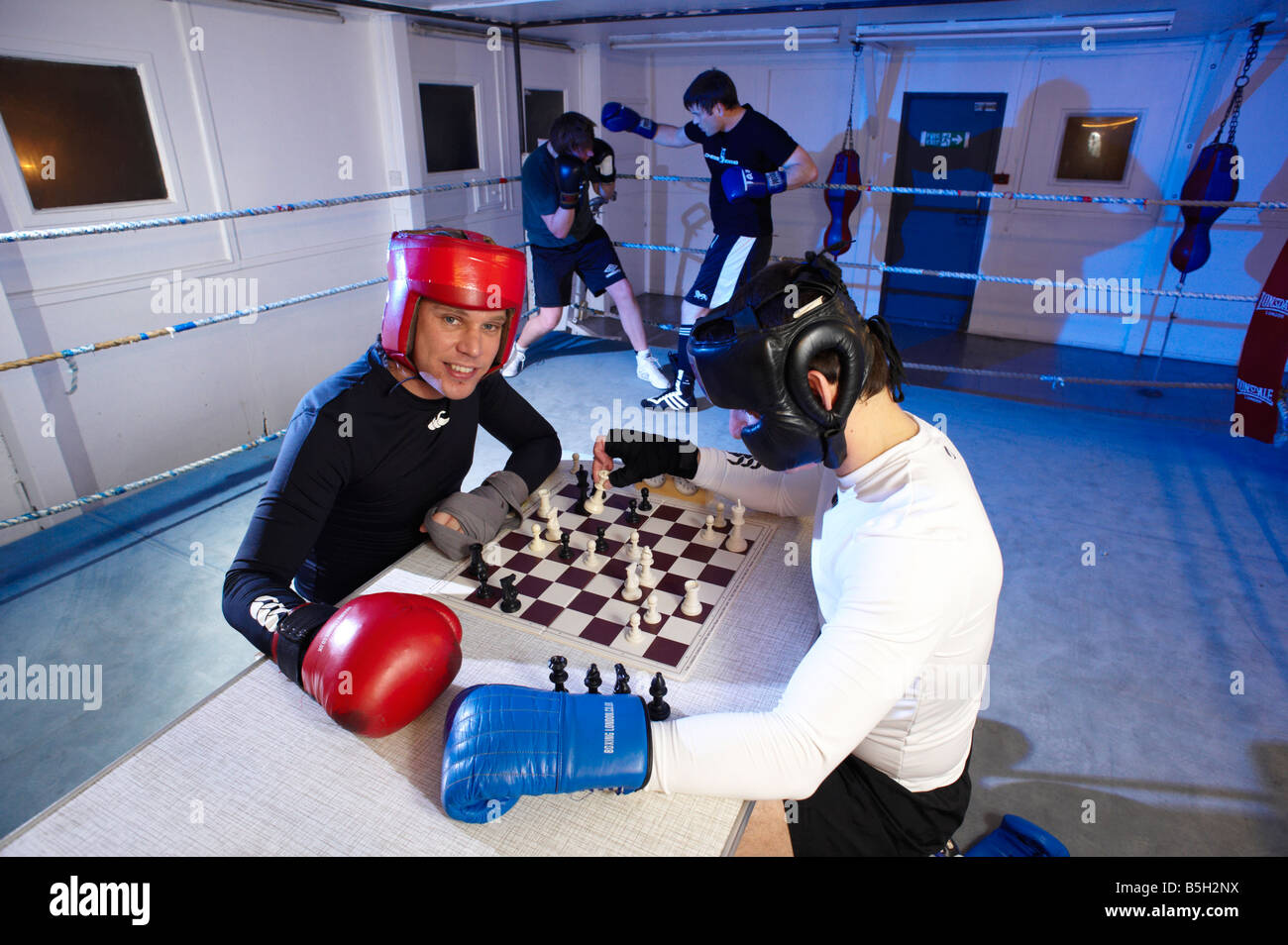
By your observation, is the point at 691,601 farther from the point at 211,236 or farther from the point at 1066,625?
the point at 211,236

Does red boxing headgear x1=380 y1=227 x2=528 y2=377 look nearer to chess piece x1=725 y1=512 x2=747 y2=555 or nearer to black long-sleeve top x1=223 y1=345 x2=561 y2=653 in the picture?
black long-sleeve top x1=223 y1=345 x2=561 y2=653

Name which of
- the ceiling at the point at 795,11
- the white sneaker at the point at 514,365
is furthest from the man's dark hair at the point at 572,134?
the white sneaker at the point at 514,365

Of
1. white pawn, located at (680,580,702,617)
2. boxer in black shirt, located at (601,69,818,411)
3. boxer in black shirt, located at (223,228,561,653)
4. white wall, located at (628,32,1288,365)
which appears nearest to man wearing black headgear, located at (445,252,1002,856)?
white pawn, located at (680,580,702,617)

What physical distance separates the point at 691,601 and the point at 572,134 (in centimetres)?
392

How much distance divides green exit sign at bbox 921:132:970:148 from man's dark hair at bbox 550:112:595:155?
371 centimetres

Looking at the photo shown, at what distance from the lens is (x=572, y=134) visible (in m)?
4.63

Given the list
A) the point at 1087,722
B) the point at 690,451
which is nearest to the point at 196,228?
the point at 690,451

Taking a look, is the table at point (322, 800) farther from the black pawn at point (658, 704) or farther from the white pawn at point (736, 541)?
the white pawn at point (736, 541)

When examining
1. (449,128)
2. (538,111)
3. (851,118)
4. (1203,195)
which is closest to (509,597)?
(449,128)

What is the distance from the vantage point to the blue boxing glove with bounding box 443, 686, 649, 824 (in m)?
1.15

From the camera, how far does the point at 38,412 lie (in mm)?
3416

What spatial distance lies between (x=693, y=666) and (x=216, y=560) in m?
2.75

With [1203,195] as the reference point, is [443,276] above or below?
below

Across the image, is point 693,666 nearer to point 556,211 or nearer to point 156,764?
point 156,764
